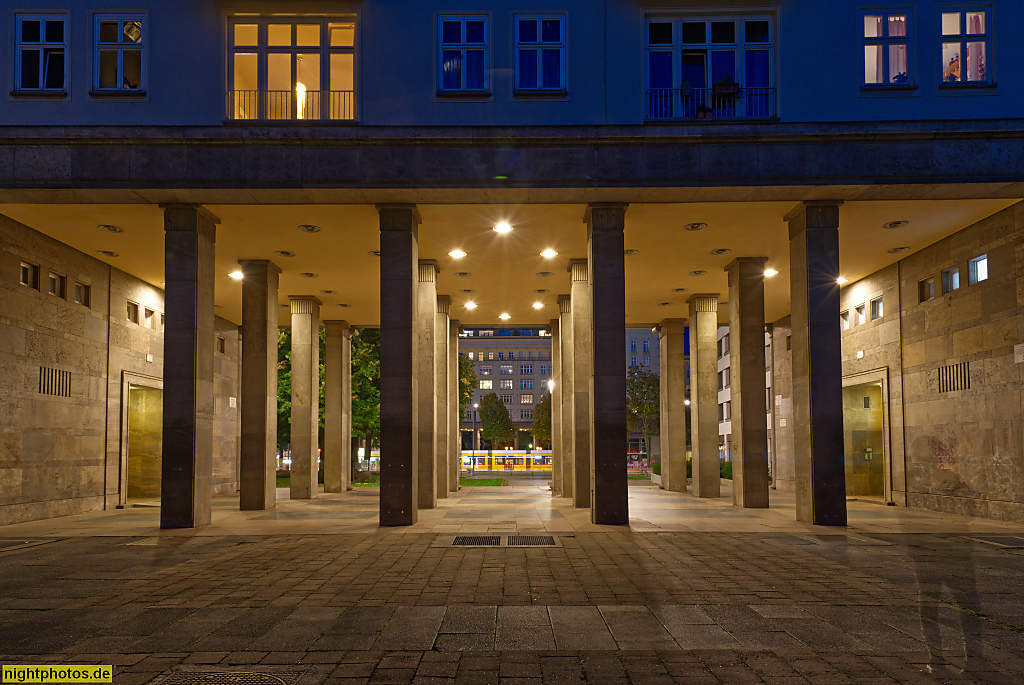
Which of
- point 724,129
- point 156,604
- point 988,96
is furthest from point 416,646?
point 988,96

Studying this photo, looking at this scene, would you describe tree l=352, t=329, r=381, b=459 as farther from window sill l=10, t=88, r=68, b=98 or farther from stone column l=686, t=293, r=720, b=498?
window sill l=10, t=88, r=68, b=98

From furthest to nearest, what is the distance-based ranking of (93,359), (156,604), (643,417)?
1. (643,417)
2. (93,359)
3. (156,604)

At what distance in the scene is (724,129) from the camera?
688 inches

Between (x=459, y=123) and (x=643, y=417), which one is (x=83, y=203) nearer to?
(x=459, y=123)

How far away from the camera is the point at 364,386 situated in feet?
145

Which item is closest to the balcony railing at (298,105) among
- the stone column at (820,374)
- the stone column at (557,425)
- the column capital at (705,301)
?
the stone column at (820,374)

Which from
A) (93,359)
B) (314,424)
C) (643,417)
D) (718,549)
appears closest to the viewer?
(718,549)

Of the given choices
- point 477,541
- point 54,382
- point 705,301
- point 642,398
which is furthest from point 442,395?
point 642,398

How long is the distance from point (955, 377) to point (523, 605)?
56.5 feet

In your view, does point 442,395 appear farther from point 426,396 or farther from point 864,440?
point 864,440

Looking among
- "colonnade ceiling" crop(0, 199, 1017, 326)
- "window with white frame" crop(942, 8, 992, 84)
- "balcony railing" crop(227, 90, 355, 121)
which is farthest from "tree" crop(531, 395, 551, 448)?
"window with white frame" crop(942, 8, 992, 84)

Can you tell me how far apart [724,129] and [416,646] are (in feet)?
45.7

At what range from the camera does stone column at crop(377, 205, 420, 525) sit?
18.1 meters

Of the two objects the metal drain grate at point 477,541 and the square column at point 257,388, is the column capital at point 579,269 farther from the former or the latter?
the metal drain grate at point 477,541
